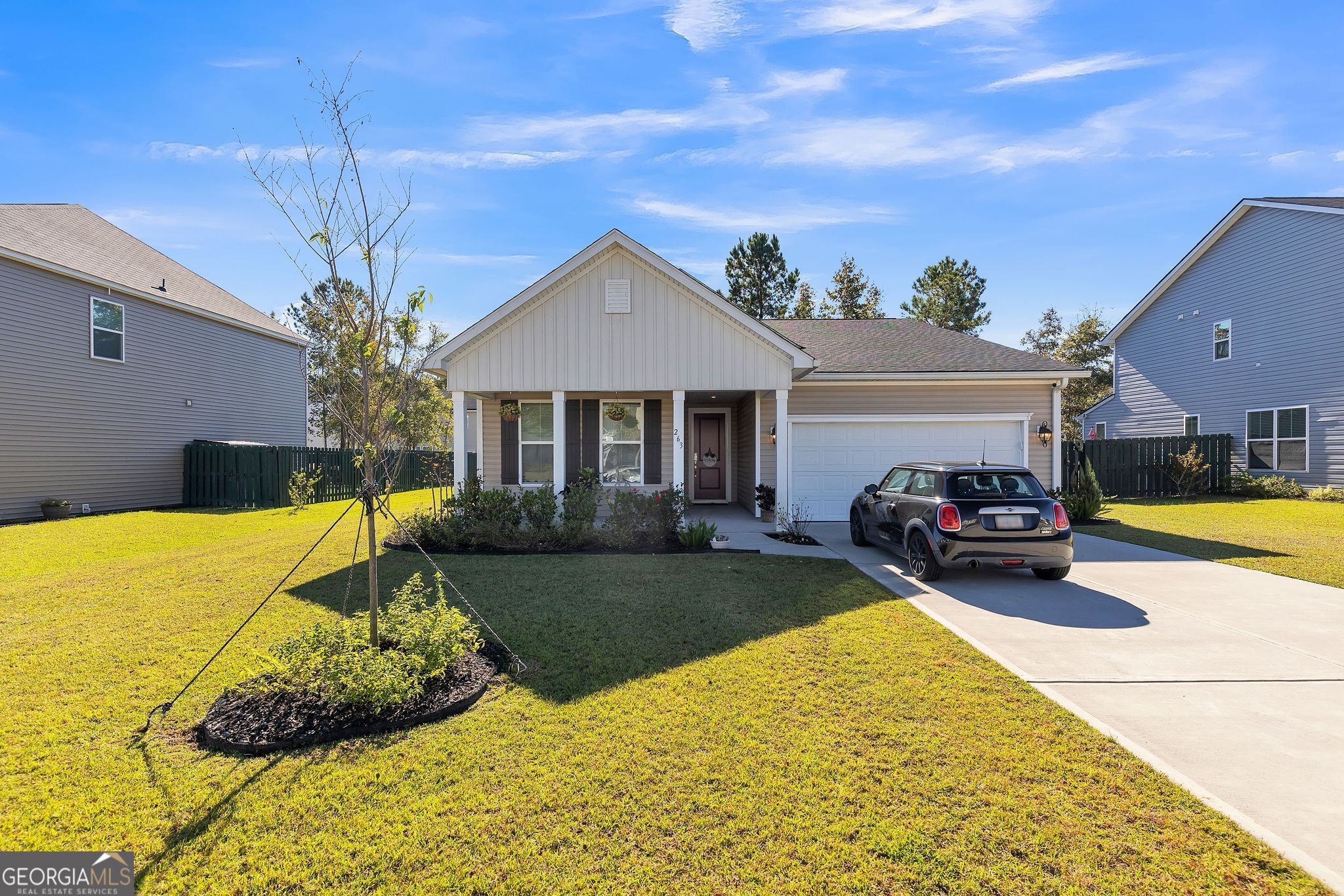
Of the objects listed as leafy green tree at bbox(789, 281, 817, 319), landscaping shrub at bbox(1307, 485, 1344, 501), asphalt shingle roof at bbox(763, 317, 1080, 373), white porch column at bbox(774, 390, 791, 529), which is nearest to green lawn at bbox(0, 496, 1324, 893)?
white porch column at bbox(774, 390, 791, 529)

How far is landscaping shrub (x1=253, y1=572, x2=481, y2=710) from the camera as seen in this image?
3.59m

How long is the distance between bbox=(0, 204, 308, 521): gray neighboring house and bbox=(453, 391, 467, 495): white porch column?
16.7 feet

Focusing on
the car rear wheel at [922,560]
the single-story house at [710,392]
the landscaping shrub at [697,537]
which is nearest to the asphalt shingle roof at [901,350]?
the single-story house at [710,392]

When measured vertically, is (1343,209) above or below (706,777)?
above

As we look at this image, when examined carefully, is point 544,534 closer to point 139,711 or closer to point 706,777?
point 139,711

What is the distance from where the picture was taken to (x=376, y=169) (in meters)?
4.52

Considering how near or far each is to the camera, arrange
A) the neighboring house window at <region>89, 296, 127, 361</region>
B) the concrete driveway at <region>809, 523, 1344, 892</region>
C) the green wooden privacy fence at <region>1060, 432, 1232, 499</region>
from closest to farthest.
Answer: the concrete driveway at <region>809, 523, 1344, 892</region> < the neighboring house window at <region>89, 296, 127, 361</region> < the green wooden privacy fence at <region>1060, 432, 1232, 499</region>

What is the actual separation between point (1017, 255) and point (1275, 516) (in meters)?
10.1

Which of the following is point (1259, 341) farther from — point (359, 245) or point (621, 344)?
point (359, 245)

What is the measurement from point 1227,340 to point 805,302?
2036 cm

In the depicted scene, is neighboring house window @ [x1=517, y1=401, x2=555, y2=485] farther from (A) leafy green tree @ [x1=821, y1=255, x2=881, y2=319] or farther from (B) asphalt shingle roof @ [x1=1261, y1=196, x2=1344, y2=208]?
(A) leafy green tree @ [x1=821, y1=255, x2=881, y2=319]

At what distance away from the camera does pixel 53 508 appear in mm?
12570

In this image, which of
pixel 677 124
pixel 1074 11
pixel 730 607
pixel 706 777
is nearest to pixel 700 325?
pixel 677 124

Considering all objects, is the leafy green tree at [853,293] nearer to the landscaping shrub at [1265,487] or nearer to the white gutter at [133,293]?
the landscaping shrub at [1265,487]
